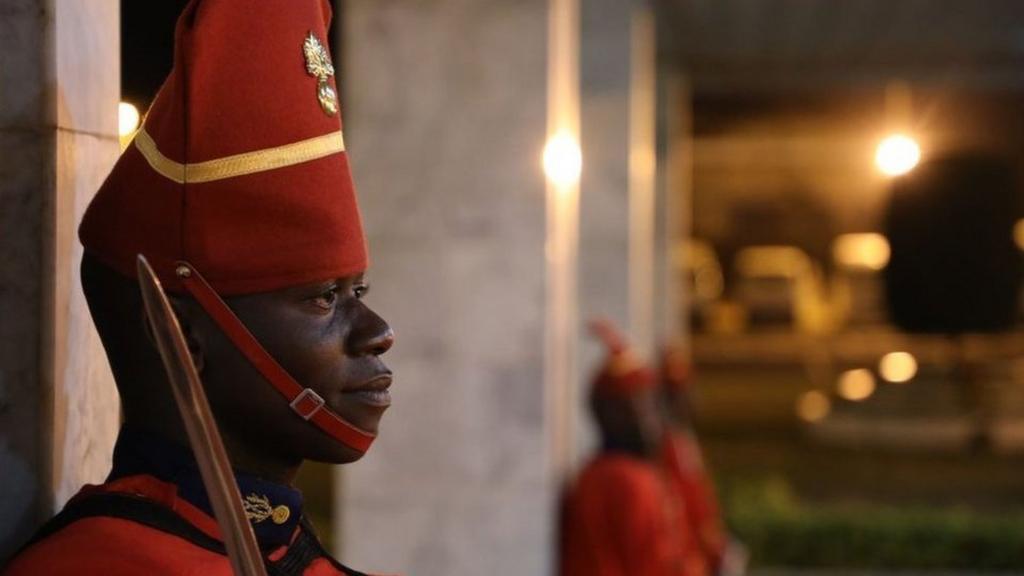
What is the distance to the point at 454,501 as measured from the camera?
6.30m

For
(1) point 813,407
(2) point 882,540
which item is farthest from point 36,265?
(1) point 813,407

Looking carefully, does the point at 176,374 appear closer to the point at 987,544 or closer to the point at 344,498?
the point at 344,498

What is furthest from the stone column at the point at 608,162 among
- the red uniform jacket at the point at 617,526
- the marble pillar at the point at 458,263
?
the marble pillar at the point at 458,263

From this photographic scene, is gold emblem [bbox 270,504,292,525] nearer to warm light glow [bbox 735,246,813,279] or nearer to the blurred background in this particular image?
the blurred background

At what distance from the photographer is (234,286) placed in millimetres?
2092

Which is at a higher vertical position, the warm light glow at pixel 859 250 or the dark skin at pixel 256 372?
the warm light glow at pixel 859 250

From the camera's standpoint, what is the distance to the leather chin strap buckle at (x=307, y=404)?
6.98 feet

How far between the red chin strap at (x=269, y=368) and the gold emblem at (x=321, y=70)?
26 cm

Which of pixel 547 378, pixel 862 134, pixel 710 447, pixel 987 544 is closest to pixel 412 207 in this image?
pixel 547 378

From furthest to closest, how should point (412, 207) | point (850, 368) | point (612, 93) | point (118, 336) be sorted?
point (850, 368) < point (612, 93) < point (412, 207) < point (118, 336)

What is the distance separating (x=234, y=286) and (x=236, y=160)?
15 cm

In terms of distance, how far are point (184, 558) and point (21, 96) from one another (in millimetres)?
727

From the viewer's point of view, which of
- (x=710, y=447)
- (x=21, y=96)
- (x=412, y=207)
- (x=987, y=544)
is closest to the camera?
(x=21, y=96)

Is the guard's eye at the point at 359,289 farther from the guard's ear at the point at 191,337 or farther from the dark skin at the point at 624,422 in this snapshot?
the dark skin at the point at 624,422
